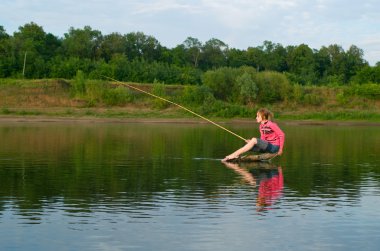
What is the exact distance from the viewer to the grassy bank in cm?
6594

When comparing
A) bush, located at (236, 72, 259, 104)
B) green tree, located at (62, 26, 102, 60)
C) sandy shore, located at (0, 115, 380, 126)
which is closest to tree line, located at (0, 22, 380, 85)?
green tree, located at (62, 26, 102, 60)

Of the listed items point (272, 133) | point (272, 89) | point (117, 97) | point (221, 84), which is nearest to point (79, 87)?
point (117, 97)

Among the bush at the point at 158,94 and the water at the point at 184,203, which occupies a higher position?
the bush at the point at 158,94

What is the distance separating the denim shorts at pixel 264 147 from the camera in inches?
823

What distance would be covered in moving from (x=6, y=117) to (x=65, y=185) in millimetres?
44984

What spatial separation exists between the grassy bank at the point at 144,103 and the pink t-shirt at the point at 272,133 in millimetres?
42435

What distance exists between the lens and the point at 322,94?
78.5 metres

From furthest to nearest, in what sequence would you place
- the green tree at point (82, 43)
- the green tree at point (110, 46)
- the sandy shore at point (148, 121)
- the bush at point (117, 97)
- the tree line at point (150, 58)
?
the green tree at point (110, 46)
the green tree at point (82, 43)
the tree line at point (150, 58)
the bush at point (117, 97)
the sandy shore at point (148, 121)

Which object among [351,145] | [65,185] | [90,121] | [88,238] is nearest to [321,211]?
[88,238]

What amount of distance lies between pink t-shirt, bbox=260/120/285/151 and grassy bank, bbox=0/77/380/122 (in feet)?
139

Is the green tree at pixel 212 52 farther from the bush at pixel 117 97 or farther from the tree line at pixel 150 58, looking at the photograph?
the bush at pixel 117 97

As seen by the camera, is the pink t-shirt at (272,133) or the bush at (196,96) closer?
the pink t-shirt at (272,133)

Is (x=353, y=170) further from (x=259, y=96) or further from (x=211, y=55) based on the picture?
(x=211, y=55)

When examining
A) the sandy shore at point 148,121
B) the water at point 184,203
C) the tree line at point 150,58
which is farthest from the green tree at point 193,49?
the water at point 184,203
